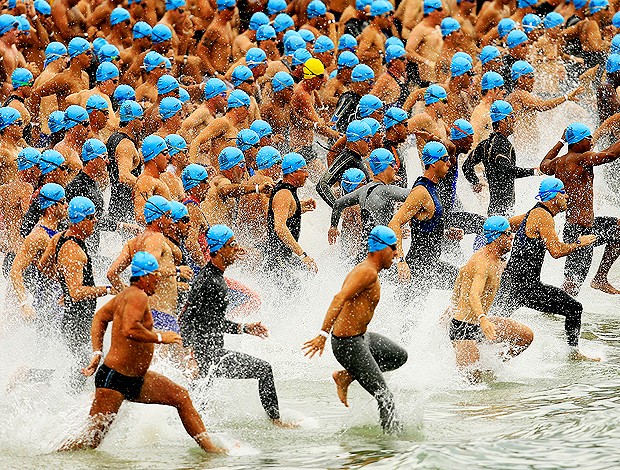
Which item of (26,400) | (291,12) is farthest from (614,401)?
(291,12)

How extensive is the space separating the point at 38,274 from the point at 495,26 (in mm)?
9308

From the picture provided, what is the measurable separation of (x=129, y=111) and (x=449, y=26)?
17.7 ft

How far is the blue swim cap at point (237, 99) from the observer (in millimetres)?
12621

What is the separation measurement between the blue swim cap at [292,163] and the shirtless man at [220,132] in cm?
159

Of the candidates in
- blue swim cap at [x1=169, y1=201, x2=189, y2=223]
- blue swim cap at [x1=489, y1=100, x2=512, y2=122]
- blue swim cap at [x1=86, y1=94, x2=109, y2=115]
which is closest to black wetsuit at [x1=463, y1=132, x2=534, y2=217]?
blue swim cap at [x1=489, y1=100, x2=512, y2=122]

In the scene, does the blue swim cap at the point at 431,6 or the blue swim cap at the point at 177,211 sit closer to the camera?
the blue swim cap at the point at 177,211

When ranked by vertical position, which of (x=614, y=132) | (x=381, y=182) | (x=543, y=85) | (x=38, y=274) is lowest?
(x=38, y=274)

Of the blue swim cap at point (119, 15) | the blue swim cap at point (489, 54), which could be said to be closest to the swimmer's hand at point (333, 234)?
the blue swim cap at point (489, 54)

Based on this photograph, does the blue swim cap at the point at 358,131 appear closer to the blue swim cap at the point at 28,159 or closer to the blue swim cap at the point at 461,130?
the blue swim cap at the point at 461,130

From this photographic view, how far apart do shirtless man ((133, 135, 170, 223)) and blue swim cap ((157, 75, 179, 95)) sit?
203 cm

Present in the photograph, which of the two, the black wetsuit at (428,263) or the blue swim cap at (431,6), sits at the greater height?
the blue swim cap at (431,6)

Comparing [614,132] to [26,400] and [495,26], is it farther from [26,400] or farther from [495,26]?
[26,400]

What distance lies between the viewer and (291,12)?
17.9 metres

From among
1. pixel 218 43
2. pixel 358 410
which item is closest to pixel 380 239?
pixel 358 410
